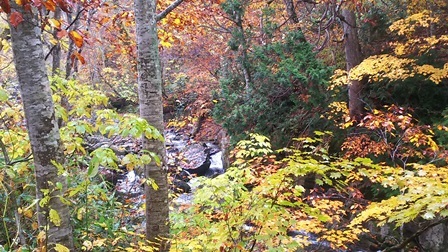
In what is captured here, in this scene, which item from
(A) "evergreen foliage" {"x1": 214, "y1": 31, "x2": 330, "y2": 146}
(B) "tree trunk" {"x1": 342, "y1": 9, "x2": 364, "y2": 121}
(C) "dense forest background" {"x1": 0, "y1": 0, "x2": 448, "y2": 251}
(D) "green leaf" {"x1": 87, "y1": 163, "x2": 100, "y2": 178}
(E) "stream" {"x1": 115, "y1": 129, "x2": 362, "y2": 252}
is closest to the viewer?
(D) "green leaf" {"x1": 87, "y1": 163, "x2": 100, "y2": 178}

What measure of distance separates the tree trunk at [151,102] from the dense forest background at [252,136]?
0.02m

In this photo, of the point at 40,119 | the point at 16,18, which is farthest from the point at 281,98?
the point at 16,18

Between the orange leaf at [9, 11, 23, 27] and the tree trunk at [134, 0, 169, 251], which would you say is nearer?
the orange leaf at [9, 11, 23, 27]

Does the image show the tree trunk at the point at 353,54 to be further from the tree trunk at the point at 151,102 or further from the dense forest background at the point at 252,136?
the tree trunk at the point at 151,102

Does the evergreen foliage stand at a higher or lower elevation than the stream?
higher

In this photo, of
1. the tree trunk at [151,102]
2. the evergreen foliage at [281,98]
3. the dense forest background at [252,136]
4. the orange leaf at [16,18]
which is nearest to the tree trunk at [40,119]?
the dense forest background at [252,136]

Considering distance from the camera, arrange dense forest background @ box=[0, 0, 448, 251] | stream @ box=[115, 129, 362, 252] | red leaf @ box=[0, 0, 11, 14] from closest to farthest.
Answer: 1. red leaf @ box=[0, 0, 11, 14]
2. dense forest background @ box=[0, 0, 448, 251]
3. stream @ box=[115, 129, 362, 252]

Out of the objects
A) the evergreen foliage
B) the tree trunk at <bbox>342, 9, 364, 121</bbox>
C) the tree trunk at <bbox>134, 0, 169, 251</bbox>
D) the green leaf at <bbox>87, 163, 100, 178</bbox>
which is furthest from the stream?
the green leaf at <bbox>87, 163, 100, 178</bbox>

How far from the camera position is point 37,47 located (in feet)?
7.65

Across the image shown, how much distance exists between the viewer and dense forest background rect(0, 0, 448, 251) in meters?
2.48

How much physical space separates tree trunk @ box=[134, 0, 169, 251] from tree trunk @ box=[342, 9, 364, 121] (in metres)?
5.11

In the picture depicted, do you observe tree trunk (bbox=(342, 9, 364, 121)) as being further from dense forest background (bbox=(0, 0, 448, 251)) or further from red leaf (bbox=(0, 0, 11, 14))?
red leaf (bbox=(0, 0, 11, 14))

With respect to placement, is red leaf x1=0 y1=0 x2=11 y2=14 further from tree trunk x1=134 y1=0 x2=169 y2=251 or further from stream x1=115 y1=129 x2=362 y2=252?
stream x1=115 y1=129 x2=362 y2=252

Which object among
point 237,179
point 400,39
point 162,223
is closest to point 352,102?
point 400,39
